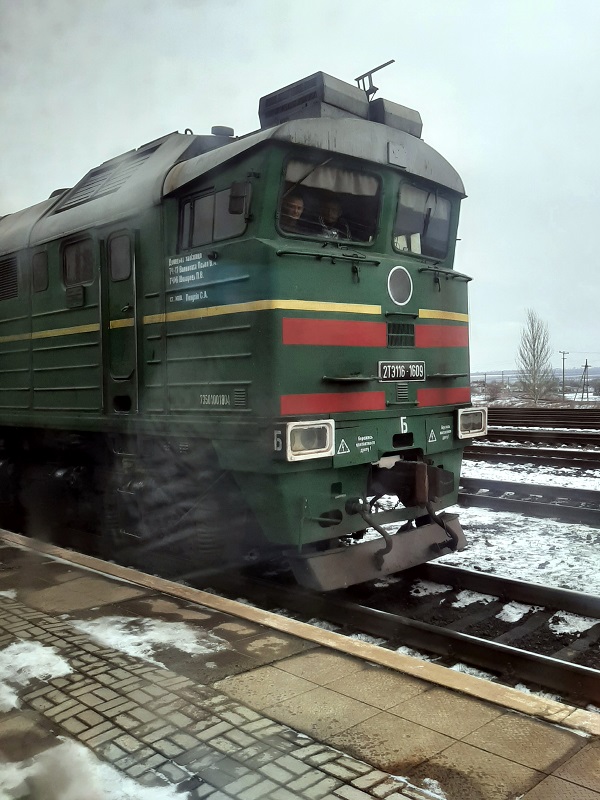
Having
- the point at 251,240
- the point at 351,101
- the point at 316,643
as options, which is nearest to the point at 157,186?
the point at 251,240

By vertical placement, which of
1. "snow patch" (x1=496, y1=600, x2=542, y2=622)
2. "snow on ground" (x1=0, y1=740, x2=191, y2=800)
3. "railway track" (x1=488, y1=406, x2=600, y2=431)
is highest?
"railway track" (x1=488, y1=406, x2=600, y2=431)

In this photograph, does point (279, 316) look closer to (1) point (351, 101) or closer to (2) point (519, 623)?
(1) point (351, 101)

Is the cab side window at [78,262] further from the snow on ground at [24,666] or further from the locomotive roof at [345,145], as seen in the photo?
the snow on ground at [24,666]

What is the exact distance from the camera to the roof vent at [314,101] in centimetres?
527

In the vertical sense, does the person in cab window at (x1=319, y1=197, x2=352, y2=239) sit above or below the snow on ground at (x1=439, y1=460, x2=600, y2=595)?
above

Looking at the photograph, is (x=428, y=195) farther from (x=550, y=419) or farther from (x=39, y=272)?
(x=550, y=419)

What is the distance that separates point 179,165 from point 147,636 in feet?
11.3

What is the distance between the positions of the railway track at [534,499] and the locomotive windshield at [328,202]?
406cm

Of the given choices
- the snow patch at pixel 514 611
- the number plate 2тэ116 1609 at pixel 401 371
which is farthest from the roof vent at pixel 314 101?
the snow patch at pixel 514 611

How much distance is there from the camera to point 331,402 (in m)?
5.13

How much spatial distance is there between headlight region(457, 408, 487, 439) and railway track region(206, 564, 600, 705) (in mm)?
1225

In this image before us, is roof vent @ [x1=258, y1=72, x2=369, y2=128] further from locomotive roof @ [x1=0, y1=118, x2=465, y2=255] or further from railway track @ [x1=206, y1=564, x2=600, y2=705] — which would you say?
railway track @ [x1=206, y1=564, x2=600, y2=705]

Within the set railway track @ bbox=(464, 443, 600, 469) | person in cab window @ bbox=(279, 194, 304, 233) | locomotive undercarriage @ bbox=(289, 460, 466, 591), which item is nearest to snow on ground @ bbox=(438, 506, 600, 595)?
locomotive undercarriage @ bbox=(289, 460, 466, 591)

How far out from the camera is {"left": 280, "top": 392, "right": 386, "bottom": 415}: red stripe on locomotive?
487 centimetres
